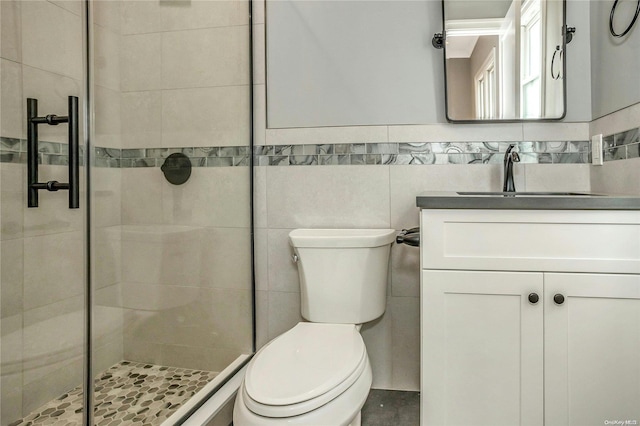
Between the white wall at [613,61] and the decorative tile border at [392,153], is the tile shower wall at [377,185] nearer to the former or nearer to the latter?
the decorative tile border at [392,153]

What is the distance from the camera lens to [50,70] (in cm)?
125

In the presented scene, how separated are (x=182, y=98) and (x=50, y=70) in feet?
1.28

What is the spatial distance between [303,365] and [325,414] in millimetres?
170

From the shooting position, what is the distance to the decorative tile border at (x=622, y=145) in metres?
1.37

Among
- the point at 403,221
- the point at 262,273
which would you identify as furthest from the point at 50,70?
the point at 403,221

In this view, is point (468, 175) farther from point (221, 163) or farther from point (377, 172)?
point (221, 163)

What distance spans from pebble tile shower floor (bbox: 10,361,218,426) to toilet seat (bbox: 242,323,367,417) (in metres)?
0.34

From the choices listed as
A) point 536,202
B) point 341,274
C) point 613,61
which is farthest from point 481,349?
point 613,61

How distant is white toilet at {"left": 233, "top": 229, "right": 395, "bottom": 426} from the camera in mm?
1062

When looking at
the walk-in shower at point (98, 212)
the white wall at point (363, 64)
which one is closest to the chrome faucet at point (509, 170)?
the white wall at point (363, 64)

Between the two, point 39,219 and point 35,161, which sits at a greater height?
point 35,161

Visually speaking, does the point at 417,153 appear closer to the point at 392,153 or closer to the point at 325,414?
the point at 392,153

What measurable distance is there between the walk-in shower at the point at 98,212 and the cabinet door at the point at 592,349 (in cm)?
120

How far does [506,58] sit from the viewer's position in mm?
1701
